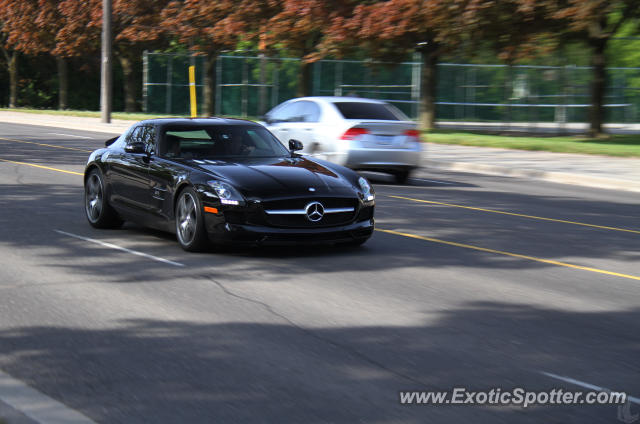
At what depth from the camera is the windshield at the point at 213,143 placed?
33.3 ft

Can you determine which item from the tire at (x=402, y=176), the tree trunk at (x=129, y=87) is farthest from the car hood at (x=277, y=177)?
the tree trunk at (x=129, y=87)

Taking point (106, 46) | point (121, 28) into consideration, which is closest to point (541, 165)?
point (106, 46)

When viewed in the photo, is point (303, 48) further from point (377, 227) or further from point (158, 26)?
point (377, 227)

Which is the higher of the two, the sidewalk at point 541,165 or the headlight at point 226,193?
the headlight at point 226,193

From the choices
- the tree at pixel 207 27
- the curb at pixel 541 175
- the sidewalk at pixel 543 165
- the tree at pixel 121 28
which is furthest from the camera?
the tree at pixel 121 28

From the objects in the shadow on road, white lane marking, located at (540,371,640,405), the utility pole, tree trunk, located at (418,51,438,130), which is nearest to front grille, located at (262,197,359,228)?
the shadow on road

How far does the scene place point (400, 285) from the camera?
313 inches

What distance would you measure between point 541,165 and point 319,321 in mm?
17084

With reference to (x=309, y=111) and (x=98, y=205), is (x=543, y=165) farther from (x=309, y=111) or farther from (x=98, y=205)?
(x=98, y=205)

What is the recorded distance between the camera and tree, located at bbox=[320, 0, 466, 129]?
1171 inches

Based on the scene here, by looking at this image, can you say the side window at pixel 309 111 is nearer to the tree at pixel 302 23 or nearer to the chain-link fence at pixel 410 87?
the tree at pixel 302 23

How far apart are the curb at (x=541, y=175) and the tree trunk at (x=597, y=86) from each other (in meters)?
11.6

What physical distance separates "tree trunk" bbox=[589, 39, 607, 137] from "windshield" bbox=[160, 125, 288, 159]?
2426 centimetres

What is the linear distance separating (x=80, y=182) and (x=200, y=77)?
117 ft
